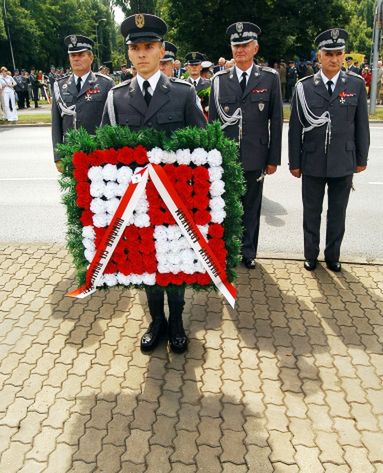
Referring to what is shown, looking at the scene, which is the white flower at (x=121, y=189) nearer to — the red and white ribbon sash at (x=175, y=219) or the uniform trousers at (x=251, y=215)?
the red and white ribbon sash at (x=175, y=219)

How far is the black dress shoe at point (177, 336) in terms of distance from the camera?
364cm

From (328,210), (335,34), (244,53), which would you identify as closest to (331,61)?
(335,34)

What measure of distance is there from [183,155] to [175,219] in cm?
40

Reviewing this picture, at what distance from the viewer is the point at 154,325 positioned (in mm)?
3758

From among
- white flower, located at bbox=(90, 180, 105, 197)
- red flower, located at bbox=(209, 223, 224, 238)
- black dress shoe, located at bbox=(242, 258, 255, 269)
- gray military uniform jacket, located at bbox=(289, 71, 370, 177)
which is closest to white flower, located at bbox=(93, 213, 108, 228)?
white flower, located at bbox=(90, 180, 105, 197)

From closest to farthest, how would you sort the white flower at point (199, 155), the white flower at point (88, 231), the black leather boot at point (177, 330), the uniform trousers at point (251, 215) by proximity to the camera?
the white flower at point (199, 155), the white flower at point (88, 231), the black leather boot at point (177, 330), the uniform trousers at point (251, 215)

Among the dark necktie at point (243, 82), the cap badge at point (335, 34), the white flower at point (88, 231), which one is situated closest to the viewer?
the white flower at point (88, 231)

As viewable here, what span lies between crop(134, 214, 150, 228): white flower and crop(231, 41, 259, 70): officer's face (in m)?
2.25

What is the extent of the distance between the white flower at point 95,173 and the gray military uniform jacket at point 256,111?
2081mm

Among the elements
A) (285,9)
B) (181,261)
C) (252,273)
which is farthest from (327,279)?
(285,9)

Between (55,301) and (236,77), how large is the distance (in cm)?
269

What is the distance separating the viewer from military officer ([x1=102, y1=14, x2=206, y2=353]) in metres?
3.31

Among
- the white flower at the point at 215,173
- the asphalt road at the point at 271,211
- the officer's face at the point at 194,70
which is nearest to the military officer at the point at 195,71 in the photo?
the officer's face at the point at 194,70

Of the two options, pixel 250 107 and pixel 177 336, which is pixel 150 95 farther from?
pixel 177 336
